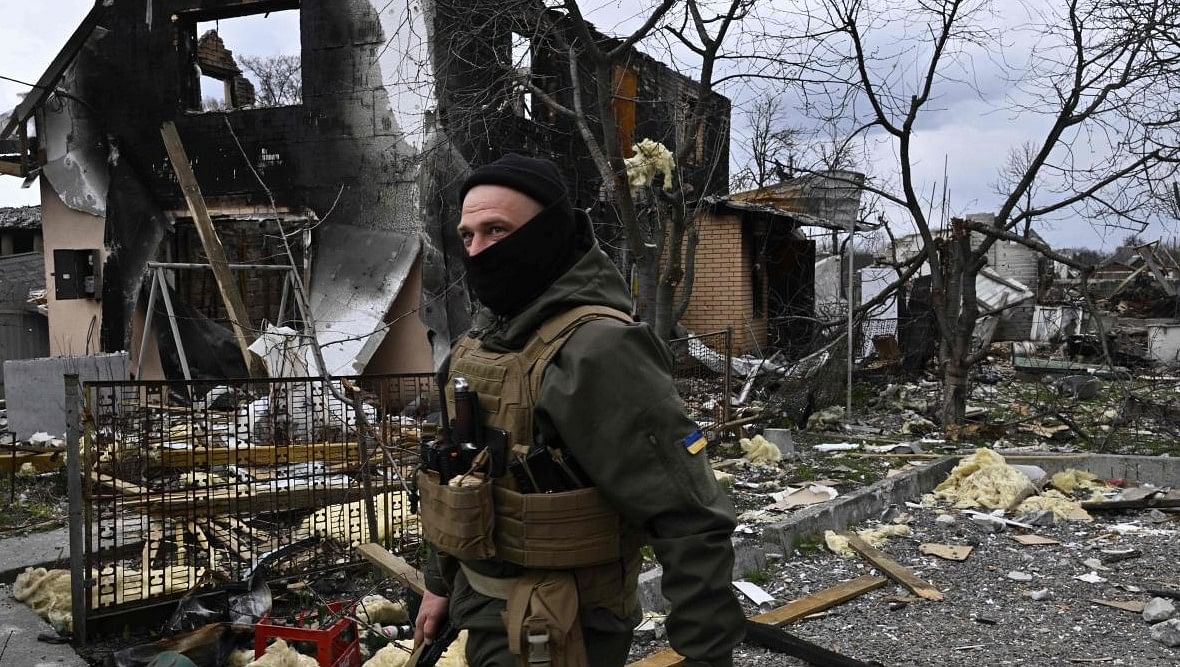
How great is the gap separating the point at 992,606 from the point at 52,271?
12.5 meters

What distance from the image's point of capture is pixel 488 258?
6.89 ft

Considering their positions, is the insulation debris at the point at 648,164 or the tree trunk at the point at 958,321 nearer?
the insulation debris at the point at 648,164

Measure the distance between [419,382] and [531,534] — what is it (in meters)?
3.62

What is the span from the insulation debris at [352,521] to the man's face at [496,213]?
11.0ft

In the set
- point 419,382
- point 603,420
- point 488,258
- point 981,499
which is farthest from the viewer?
point 981,499

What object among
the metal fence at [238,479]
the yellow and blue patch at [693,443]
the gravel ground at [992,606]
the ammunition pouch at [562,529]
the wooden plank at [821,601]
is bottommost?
the gravel ground at [992,606]

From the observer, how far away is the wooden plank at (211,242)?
34.1 ft

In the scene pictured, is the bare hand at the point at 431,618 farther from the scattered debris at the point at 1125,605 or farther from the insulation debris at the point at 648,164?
the insulation debris at the point at 648,164

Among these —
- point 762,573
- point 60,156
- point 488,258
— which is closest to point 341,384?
point 762,573

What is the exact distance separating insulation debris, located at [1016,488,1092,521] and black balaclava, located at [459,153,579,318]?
19.5ft

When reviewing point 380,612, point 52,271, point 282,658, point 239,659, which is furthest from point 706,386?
point 52,271

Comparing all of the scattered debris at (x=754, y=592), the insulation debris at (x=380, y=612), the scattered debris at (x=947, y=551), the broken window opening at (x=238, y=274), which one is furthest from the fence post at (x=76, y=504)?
the broken window opening at (x=238, y=274)

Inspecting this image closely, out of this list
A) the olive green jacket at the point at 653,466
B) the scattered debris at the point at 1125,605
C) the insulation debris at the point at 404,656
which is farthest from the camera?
the scattered debris at the point at 1125,605

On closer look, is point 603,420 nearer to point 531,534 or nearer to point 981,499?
point 531,534
